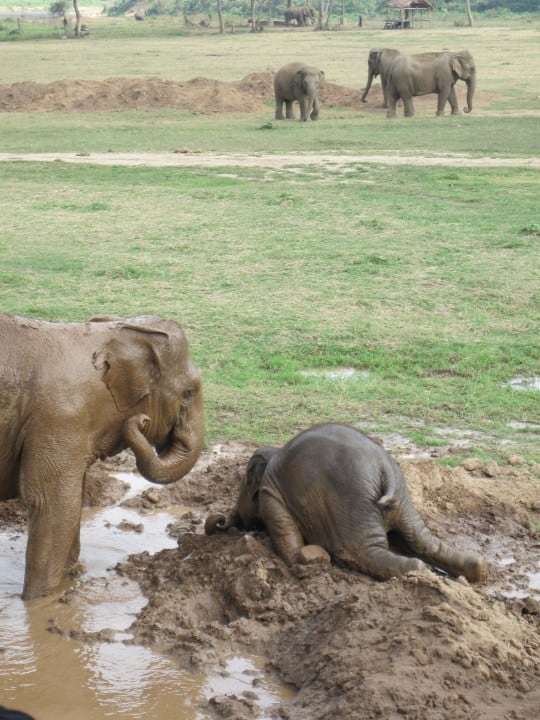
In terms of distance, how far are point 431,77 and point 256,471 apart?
1235 inches

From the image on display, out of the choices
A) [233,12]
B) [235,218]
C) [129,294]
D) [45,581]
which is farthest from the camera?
[233,12]

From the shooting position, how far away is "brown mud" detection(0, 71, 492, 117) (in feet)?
119

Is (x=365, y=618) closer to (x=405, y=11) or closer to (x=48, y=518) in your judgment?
(x=48, y=518)

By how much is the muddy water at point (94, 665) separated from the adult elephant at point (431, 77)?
3049cm

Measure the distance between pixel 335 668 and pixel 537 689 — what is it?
0.86m

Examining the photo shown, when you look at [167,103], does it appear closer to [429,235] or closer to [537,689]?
[429,235]

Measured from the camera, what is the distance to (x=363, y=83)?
42.8 m

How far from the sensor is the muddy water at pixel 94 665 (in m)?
5.18

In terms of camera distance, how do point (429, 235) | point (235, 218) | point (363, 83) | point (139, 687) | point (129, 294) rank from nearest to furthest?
point (139, 687)
point (129, 294)
point (429, 235)
point (235, 218)
point (363, 83)

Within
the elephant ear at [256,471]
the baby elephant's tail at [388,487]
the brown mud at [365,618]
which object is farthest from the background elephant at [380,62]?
the baby elephant's tail at [388,487]

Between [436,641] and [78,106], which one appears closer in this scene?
[436,641]

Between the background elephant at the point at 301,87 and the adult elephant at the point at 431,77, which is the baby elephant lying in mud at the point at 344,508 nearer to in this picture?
the background elephant at the point at 301,87

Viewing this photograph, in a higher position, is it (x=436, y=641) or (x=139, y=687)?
(x=436, y=641)

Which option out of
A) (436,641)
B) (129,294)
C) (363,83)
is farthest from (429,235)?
(363,83)
